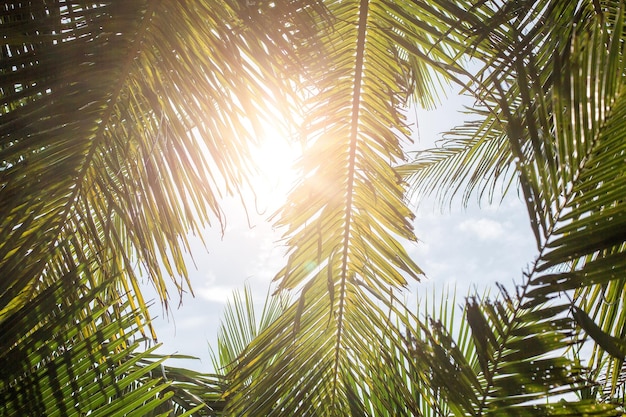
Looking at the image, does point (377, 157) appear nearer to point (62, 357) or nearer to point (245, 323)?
point (62, 357)

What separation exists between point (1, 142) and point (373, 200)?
94 cm

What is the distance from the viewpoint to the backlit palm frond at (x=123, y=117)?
1085 mm

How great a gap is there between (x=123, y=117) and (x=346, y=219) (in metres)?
0.67

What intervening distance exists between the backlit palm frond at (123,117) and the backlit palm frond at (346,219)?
0.30 metres

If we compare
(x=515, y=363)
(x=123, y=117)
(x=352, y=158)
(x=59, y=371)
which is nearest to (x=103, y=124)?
(x=123, y=117)

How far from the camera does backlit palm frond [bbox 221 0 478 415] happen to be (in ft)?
4.63

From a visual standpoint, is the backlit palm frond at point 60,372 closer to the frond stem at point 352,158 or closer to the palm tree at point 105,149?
the palm tree at point 105,149

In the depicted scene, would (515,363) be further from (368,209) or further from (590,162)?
(368,209)

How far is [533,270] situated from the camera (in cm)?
82

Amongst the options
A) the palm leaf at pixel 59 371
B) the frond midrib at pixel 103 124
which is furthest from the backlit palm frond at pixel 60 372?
the frond midrib at pixel 103 124

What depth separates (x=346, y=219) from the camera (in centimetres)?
152

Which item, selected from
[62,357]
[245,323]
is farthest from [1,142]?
[245,323]

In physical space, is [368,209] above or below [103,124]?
below

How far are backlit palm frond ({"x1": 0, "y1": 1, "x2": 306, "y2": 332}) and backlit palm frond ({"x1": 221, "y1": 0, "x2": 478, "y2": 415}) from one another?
0.30 metres
